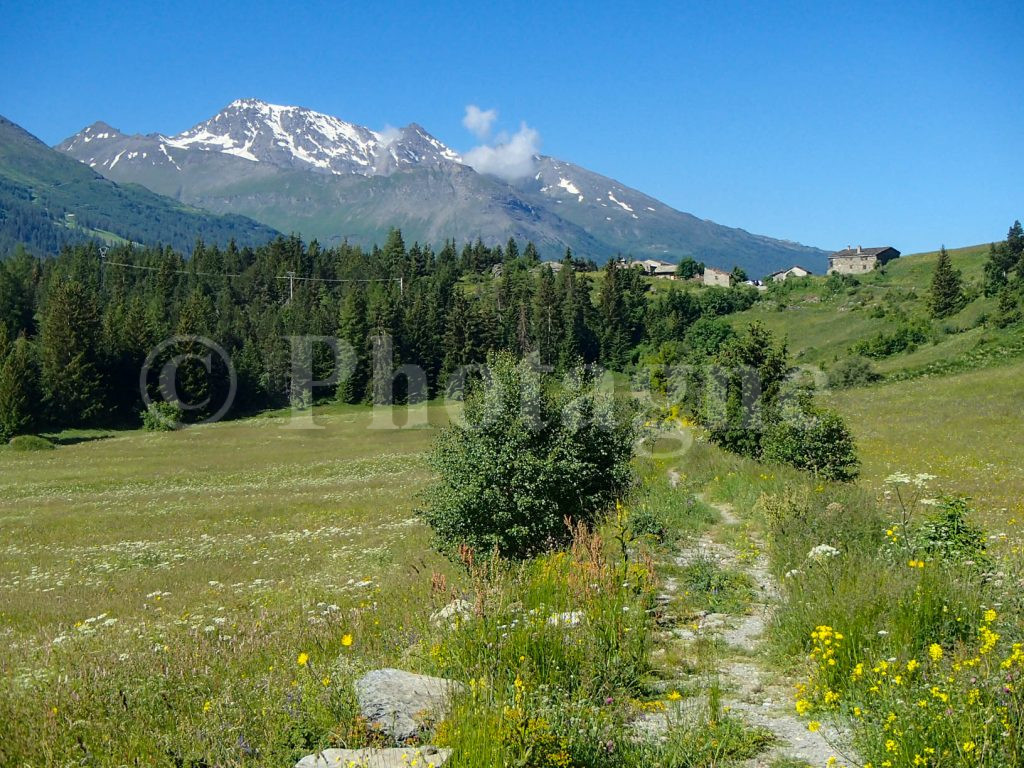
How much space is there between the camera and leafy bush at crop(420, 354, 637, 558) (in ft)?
49.7

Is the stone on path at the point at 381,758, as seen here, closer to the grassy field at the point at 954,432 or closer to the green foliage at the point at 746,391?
the grassy field at the point at 954,432

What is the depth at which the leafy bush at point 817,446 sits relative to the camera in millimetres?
22250

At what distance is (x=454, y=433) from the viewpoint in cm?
1680

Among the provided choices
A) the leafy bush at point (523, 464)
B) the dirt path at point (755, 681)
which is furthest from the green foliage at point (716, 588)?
the leafy bush at point (523, 464)

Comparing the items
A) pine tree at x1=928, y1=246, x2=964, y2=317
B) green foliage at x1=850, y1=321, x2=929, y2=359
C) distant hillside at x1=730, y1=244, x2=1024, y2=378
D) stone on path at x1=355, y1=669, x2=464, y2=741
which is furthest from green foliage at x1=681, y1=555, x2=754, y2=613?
pine tree at x1=928, y1=246, x2=964, y2=317

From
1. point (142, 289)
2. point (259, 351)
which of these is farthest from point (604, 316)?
point (142, 289)

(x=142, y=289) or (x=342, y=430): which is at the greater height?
(x=142, y=289)

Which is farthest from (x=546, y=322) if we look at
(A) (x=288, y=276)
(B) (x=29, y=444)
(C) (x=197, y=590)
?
(C) (x=197, y=590)

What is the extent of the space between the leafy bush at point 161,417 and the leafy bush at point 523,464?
7774 centimetres

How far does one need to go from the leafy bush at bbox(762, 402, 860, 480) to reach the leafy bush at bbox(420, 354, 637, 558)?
7.14m

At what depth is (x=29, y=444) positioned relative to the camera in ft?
234

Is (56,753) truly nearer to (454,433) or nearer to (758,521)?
(454,433)

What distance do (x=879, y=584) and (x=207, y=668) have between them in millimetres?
6304

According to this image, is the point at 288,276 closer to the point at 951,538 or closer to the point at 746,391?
the point at 746,391
